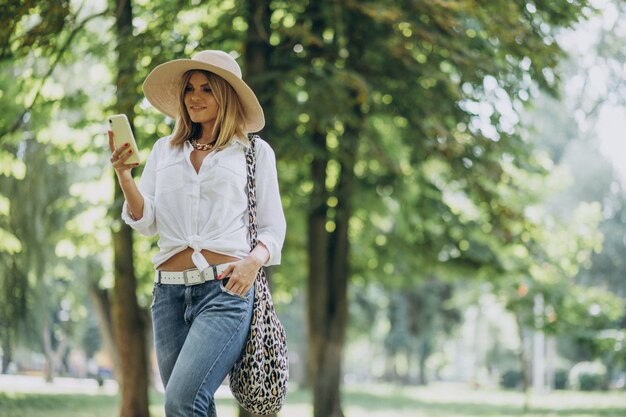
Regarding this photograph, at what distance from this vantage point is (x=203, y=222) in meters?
4.09

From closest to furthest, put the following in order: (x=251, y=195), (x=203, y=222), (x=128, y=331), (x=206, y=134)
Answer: (x=203, y=222) < (x=251, y=195) < (x=206, y=134) < (x=128, y=331)

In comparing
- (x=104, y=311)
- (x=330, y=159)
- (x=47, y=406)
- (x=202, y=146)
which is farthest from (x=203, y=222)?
(x=104, y=311)

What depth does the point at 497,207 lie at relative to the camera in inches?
483

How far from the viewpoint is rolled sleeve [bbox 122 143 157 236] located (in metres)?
4.12

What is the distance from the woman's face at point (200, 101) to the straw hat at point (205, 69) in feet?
0.19

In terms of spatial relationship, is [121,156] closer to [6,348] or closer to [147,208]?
[147,208]

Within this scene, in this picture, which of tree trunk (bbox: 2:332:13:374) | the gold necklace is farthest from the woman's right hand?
tree trunk (bbox: 2:332:13:374)

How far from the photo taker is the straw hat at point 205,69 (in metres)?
4.23

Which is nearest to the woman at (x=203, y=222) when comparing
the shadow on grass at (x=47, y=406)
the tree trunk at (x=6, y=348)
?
the shadow on grass at (x=47, y=406)

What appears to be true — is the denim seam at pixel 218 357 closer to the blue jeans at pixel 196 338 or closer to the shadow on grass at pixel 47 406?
the blue jeans at pixel 196 338

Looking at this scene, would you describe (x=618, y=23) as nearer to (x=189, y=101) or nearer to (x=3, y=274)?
(x=3, y=274)

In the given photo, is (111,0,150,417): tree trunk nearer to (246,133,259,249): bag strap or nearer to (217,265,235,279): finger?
(246,133,259,249): bag strap

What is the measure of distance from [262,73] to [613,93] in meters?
23.6

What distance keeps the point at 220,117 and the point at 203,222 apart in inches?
18.3
